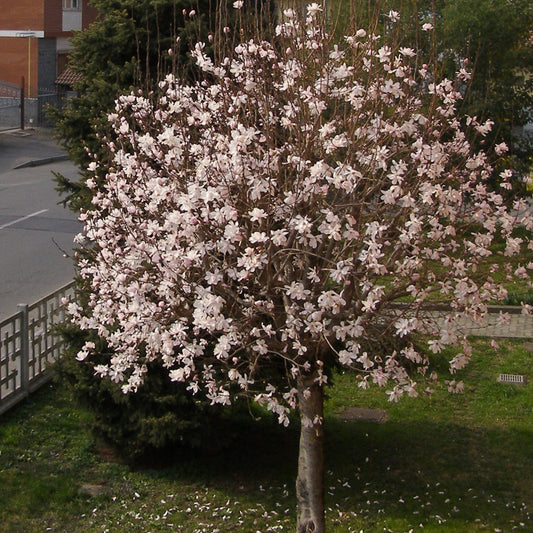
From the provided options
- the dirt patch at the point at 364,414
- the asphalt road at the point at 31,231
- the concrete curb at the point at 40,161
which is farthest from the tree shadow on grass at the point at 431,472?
the concrete curb at the point at 40,161

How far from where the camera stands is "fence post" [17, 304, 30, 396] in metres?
9.91

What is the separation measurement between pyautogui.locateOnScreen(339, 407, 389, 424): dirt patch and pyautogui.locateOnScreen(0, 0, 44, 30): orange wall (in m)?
31.2

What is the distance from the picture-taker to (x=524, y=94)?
61.0ft

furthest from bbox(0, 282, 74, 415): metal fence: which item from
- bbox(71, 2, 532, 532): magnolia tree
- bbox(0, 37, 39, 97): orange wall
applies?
bbox(0, 37, 39, 97): orange wall

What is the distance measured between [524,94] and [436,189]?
13.9m

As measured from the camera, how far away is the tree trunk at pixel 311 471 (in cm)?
674

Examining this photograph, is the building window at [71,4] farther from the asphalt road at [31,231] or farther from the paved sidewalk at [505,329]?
the paved sidewalk at [505,329]

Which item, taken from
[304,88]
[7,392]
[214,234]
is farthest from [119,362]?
[7,392]

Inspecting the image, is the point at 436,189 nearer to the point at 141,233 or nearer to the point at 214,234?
the point at 214,234

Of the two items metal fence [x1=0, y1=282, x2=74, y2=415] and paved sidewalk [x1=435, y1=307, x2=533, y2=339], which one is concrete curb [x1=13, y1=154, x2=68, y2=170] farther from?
metal fence [x1=0, y1=282, x2=74, y2=415]

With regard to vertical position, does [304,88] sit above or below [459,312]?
above

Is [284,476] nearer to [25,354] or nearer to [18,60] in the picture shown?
[25,354]

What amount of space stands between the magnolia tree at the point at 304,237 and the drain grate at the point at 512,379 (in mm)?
4700

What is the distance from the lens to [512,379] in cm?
1120
